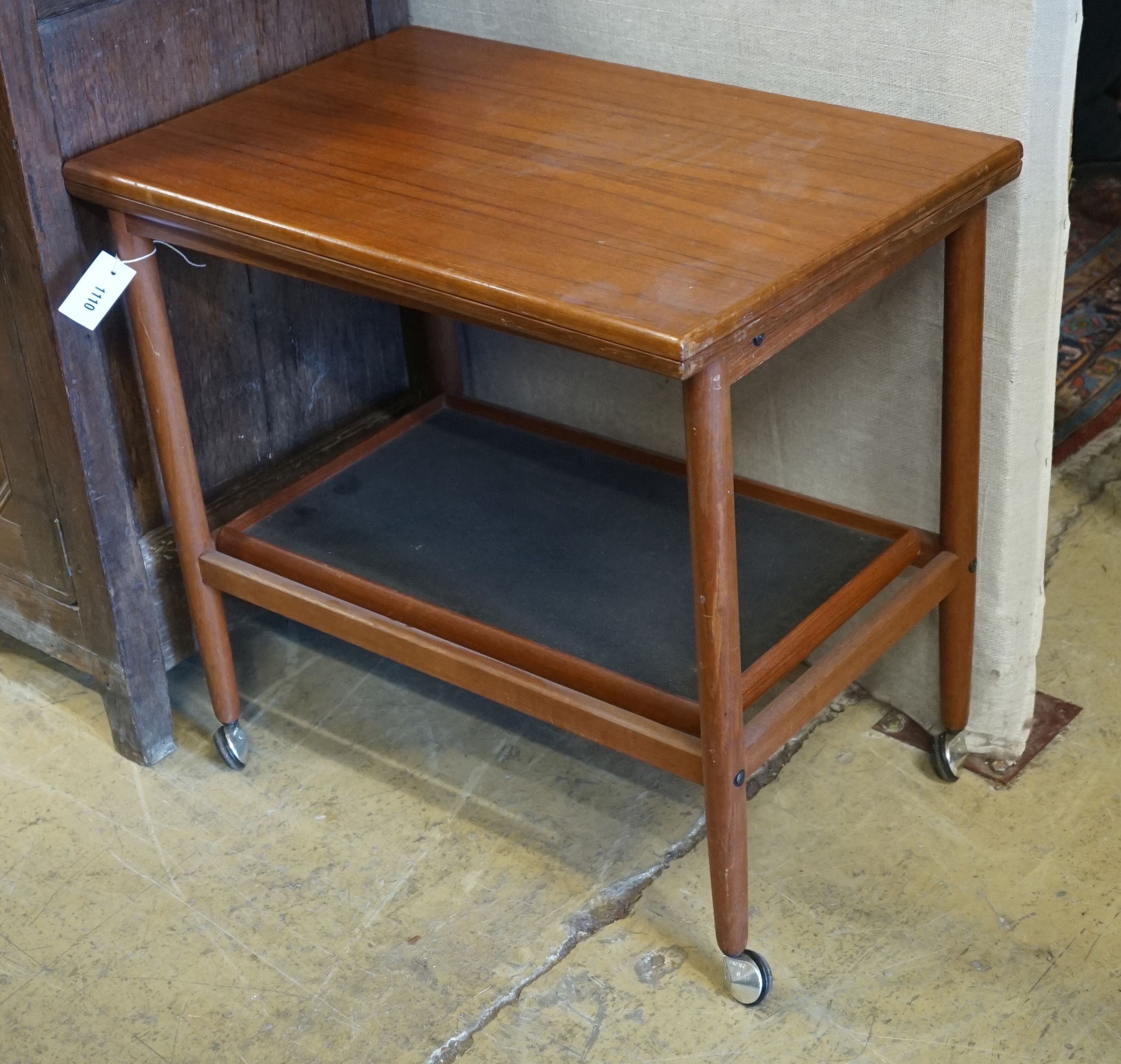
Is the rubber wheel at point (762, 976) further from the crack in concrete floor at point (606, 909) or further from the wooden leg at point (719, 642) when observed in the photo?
the crack in concrete floor at point (606, 909)

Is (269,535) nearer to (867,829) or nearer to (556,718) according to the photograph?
(556,718)

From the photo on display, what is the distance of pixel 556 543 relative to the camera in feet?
6.38

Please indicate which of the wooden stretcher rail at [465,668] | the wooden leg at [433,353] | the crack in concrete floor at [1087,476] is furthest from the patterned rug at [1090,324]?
the wooden stretcher rail at [465,668]

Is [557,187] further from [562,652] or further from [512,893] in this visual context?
[512,893]

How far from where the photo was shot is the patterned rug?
9.07 ft

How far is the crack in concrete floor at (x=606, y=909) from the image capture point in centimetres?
171

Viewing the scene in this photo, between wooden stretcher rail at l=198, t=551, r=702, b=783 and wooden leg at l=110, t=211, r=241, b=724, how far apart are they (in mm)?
32

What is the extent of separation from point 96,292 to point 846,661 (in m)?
0.96

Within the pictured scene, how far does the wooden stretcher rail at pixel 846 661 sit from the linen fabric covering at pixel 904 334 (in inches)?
5.2

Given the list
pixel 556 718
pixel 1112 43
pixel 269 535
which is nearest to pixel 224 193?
pixel 269 535

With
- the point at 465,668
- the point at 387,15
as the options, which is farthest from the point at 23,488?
the point at 387,15

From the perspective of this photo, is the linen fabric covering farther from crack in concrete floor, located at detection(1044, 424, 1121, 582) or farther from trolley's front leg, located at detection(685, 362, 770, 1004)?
crack in concrete floor, located at detection(1044, 424, 1121, 582)

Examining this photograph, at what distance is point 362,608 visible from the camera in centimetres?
187

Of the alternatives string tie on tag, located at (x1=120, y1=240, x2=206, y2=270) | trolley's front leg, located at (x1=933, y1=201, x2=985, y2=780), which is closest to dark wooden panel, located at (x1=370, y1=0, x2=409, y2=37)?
string tie on tag, located at (x1=120, y1=240, x2=206, y2=270)
